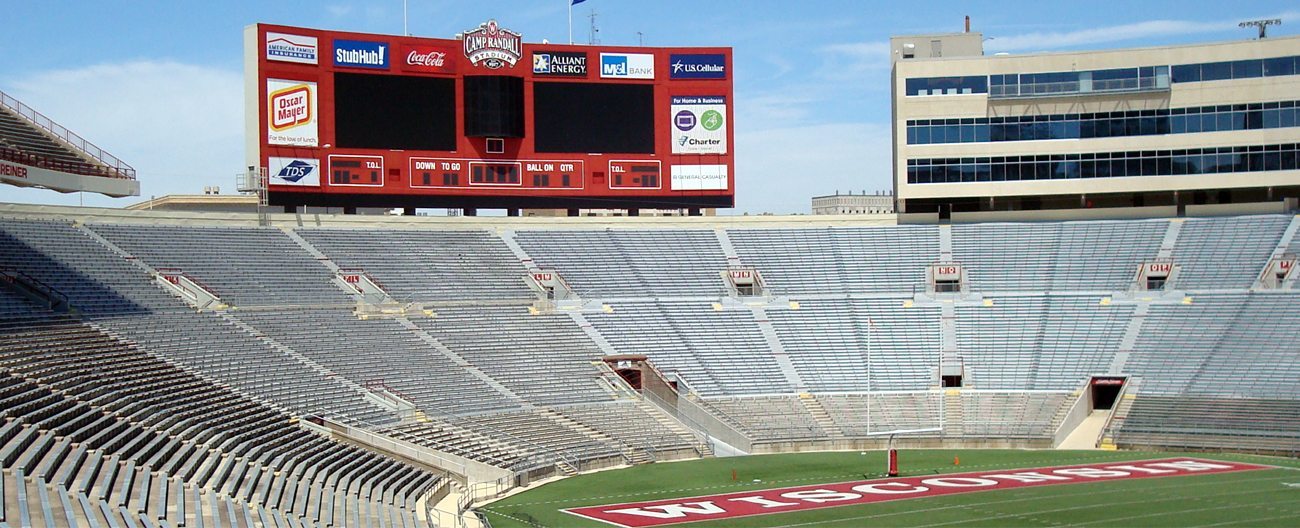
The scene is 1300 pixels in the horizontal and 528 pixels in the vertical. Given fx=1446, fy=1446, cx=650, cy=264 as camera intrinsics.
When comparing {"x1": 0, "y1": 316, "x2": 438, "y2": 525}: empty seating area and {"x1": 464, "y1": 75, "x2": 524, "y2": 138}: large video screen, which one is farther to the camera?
{"x1": 464, "y1": 75, "x2": 524, "y2": 138}: large video screen

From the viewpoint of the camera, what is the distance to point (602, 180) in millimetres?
57562

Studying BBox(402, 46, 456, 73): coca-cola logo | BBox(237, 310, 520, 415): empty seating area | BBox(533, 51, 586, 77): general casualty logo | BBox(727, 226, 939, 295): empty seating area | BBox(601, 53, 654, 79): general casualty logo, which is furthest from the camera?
BBox(727, 226, 939, 295): empty seating area

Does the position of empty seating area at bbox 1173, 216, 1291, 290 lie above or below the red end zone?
above

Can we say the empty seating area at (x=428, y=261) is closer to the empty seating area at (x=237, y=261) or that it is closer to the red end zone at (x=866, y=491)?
the empty seating area at (x=237, y=261)

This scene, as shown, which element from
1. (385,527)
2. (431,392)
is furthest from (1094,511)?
(431,392)

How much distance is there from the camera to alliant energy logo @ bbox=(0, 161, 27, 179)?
109ft

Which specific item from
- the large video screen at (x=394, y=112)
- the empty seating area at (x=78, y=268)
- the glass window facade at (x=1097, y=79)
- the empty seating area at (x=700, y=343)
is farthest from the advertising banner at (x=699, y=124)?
the empty seating area at (x=78, y=268)

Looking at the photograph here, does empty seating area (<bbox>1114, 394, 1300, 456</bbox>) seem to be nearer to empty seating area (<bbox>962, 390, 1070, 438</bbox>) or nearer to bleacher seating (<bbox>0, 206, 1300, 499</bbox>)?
bleacher seating (<bbox>0, 206, 1300, 499</bbox>)

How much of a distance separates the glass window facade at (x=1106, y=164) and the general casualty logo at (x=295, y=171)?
2420cm

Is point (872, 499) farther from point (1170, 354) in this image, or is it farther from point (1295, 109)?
point (1295, 109)

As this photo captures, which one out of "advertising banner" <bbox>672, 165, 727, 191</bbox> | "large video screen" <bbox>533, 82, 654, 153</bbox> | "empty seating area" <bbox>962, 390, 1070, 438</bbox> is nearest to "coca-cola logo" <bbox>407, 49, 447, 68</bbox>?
"large video screen" <bbox>533, 82, 654, 153</bbox>

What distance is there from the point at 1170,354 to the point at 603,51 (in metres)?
23.9

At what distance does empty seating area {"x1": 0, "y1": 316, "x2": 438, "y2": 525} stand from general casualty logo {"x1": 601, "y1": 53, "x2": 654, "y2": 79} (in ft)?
73.1

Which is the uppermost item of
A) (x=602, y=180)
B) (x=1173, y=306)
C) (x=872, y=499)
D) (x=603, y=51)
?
(x=603, y=51)
